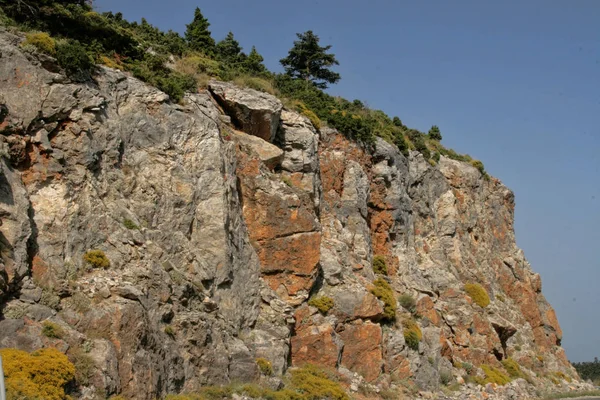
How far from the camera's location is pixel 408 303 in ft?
109

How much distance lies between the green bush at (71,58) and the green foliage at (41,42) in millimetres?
239

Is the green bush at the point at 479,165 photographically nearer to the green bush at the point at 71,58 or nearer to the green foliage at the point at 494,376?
the green foliage at the point at 494,376

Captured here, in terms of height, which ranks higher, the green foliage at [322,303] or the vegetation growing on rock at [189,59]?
the vegetation growing on rock at [189,59]

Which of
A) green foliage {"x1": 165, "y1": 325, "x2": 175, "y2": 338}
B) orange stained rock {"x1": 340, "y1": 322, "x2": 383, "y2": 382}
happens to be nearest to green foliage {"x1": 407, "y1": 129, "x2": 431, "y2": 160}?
orange stained rock {"x1": 340, "y1": 322, "x2": 383, "y2": 382}

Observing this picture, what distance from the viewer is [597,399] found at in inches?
1476

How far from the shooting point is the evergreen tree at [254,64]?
132 feet

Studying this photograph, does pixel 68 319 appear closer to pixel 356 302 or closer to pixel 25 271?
pixel 25 271

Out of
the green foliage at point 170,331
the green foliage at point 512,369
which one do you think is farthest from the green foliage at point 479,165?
the green foliage at point 170,331

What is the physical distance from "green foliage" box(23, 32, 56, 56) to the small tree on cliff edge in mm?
31706

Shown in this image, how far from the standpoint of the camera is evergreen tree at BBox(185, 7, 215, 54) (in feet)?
128

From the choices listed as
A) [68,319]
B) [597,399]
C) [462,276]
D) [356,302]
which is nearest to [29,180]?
[68,319]

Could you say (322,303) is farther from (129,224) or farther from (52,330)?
(52,330)

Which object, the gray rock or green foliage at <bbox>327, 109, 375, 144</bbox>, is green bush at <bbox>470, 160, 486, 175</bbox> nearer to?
green foliage at <bbox>327, 109, 375, 144</bbox>

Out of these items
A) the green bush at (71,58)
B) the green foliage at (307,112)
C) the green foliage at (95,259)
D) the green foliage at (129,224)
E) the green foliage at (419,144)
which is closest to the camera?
the green foliage at (95,259)
